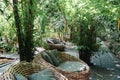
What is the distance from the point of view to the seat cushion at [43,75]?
3811 mm

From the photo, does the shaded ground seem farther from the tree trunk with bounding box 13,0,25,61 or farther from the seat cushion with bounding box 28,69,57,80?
the seat cushion with bounding box 28,69,57,80

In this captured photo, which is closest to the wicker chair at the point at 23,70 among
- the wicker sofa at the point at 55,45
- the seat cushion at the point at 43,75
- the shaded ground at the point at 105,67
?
the seat cushion at the point at 43,75

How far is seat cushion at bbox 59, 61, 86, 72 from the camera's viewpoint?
5.20 metres

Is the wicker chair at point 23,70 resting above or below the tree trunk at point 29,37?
below

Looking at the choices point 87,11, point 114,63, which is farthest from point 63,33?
point 87,11

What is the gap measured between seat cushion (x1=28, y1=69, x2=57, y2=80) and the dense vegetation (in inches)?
42.0

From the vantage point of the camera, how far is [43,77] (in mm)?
3807

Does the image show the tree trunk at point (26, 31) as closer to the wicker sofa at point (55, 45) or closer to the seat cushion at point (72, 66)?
the seat cushion at point (72, 66)

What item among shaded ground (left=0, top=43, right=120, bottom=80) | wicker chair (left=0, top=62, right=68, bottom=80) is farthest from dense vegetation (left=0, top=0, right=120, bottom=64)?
wicker chair (left=0, top=62, right=68, bottom=80)

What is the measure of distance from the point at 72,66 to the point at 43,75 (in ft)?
5.30

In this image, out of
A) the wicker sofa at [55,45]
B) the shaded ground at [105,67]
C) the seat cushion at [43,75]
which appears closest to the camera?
the seat cushion at [43,75]

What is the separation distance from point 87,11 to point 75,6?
41 centimetres

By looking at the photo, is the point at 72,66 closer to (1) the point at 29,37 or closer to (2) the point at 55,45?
(1) the point at 29,37

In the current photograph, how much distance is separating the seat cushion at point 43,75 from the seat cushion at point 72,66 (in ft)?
4.01
